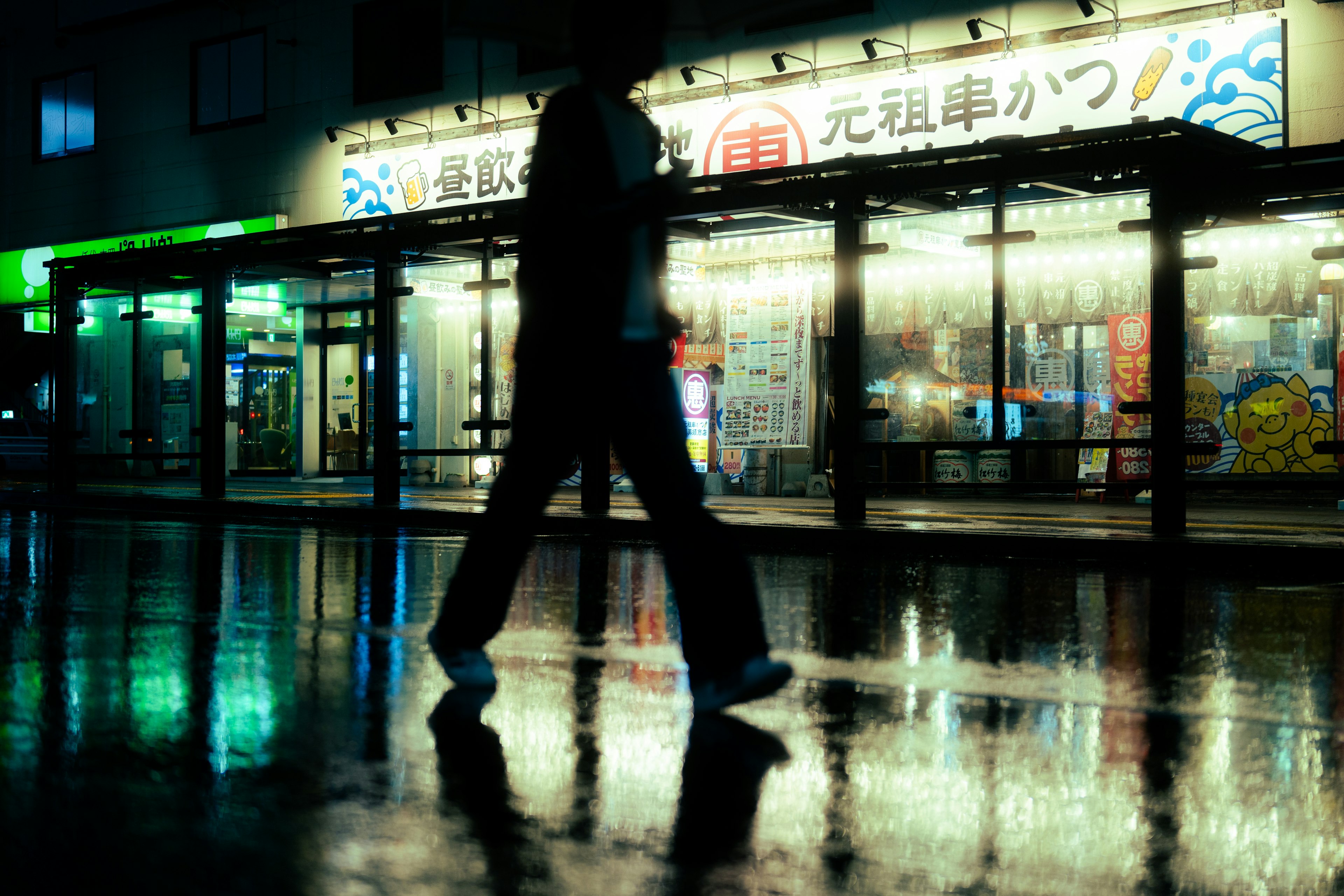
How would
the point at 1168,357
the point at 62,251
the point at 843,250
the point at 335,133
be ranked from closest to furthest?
1. the point at 1168,357
2. the point at 843,250
3. the point at 335,133
4. the point at 62,251

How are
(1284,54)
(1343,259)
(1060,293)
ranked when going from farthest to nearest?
(1060,293) < (1284,54) < (1343,259)

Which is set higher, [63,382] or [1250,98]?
[1250,98]

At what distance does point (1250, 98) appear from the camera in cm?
1323

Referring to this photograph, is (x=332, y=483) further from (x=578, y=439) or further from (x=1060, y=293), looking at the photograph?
(x=578, y=439)

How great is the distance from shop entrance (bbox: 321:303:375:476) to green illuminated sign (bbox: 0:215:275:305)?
1.90 m

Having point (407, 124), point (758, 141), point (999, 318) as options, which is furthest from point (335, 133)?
point (999, 318)

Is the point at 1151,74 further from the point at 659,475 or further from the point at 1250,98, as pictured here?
the point at 659,475

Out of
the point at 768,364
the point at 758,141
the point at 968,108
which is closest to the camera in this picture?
the point at 968,108

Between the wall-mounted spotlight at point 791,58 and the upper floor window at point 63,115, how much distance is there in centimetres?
1440

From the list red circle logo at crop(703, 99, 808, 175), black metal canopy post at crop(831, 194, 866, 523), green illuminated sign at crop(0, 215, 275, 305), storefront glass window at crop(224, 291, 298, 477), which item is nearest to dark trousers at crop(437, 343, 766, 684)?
black metal canopy post at crop(831, 194, 866, 523)

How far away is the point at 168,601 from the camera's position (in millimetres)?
6277

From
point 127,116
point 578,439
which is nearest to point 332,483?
point 127,116

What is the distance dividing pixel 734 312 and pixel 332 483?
905 cm

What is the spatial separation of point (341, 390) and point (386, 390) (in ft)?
29.8
